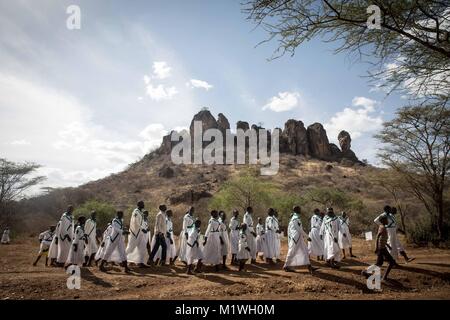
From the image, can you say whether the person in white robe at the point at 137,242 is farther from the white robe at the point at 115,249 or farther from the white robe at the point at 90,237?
the white robe at the point at 90,237

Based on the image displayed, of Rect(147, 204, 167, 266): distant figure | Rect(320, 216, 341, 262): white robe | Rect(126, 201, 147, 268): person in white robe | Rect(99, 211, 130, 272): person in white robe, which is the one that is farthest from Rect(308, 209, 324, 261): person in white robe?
Rect(99, 211, 130, 272): person in white robe

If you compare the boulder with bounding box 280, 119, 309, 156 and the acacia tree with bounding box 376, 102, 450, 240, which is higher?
the boulder with bounding box 280, 119, 309, 156

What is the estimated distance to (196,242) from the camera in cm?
1045

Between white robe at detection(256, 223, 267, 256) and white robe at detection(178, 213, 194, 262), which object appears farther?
white robe at detection(256, 223, 267, 256)

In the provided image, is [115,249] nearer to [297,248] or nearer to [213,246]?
[213,246]

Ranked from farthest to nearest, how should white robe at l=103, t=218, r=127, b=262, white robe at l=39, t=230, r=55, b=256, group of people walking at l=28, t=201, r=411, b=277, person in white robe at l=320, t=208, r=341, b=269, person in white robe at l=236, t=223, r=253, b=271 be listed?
white robe at l=39, t=230, r=55, b=256
person in white robe at l=236, t=223, r=253, b=271
person in white robe at l=320, t=208, r=341, b=269
white robe at l=103, t=218, r=127, b=262
group of people walking at l=28, t=201, r=411, b=277

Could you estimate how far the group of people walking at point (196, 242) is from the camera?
10.2 m

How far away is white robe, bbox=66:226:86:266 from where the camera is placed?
1086cm

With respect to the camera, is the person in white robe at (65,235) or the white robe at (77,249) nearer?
the white robe at (77,249)

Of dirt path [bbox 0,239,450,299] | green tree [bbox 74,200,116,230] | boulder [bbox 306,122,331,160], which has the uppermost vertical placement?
boulder [bbox 306,122,331,160]

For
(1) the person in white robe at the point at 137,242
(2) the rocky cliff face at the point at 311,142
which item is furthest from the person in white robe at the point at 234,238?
(2) the rocky cliff face at the point at 311,142

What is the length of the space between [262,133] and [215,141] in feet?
33.8

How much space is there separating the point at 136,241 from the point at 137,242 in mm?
46

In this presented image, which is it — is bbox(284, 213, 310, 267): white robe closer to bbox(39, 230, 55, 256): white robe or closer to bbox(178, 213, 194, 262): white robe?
bbox(178, 213, 194, 262): white robe
